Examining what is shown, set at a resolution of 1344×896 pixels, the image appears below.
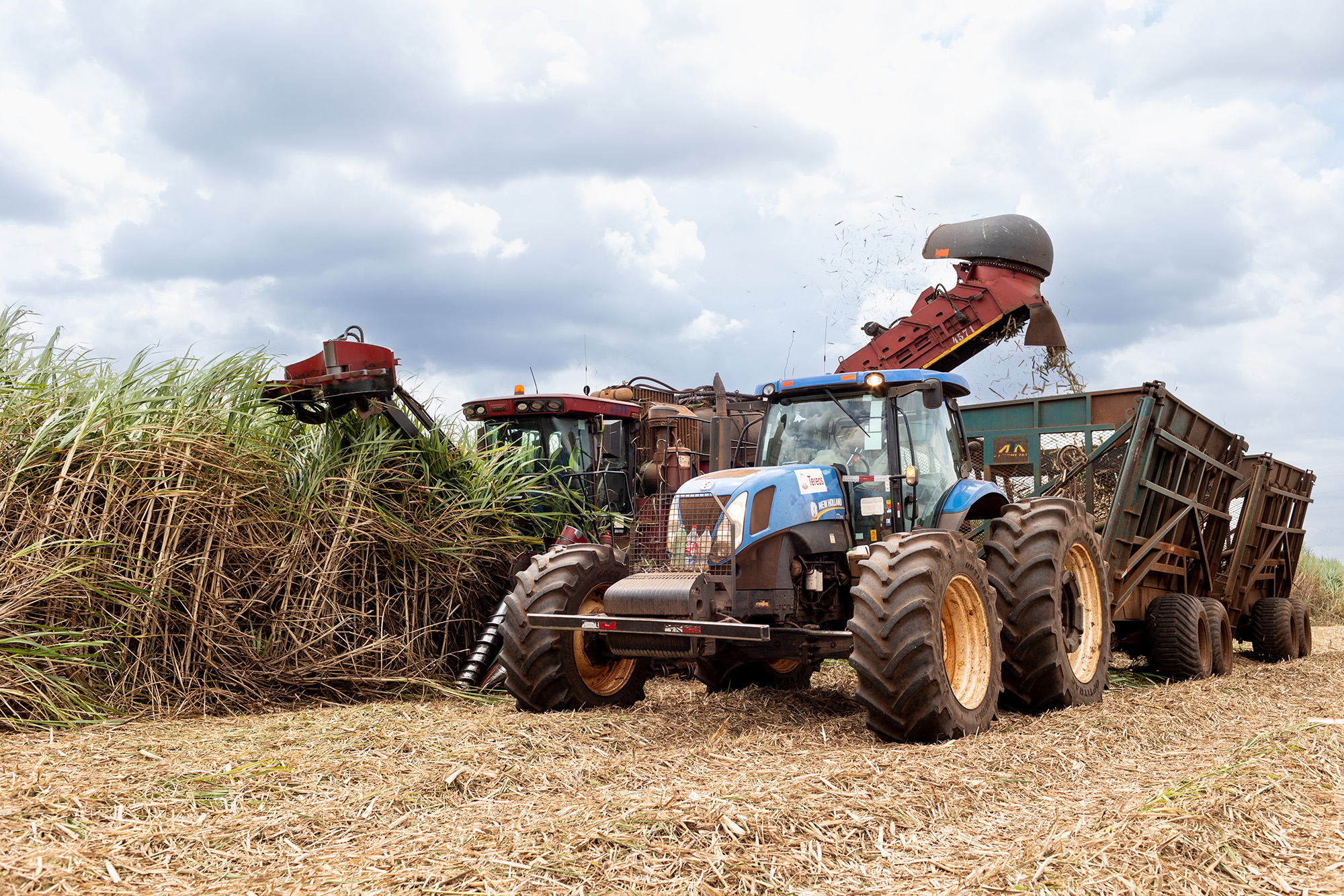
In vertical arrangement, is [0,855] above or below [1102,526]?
below

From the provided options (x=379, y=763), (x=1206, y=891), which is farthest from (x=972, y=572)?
(x=379, y=763)

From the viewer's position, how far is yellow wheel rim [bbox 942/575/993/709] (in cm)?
578

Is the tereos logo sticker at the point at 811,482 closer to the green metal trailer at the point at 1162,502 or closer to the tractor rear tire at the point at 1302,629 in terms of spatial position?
the green metal trailer at the point at 1162,502

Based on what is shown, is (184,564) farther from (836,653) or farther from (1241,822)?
(1241,822)

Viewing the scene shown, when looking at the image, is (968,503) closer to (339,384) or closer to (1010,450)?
(1010,450)

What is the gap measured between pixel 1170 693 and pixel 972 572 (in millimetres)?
2878

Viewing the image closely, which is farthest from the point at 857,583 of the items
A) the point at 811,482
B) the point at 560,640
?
the point at 560,640

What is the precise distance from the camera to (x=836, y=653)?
5.86 meters

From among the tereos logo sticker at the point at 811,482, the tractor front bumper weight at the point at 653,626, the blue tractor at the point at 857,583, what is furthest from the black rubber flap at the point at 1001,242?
the tractor front bumper weight at the point at 653,626

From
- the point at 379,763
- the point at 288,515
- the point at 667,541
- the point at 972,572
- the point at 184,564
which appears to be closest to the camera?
the point at 379,763

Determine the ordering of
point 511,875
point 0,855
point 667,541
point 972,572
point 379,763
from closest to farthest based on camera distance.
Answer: point 511,875 → point 0,855 → point 379,763 → point 972,572 → point 667,541

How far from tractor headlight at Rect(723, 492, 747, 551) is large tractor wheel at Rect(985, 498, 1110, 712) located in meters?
1.64

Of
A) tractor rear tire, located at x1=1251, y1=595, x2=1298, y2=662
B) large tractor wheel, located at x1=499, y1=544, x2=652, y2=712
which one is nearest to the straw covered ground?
large tractor wheel, located at x1=499, y1=544, x2=652, y2=712

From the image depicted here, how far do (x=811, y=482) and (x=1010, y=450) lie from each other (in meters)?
4.39
